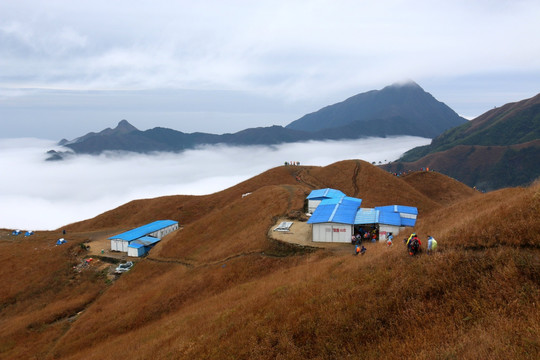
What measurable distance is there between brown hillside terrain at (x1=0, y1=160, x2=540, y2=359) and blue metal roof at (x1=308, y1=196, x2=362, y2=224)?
4.56 meters

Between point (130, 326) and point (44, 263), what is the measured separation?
32686 mm

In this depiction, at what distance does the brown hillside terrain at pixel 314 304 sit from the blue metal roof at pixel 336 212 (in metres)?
4.56

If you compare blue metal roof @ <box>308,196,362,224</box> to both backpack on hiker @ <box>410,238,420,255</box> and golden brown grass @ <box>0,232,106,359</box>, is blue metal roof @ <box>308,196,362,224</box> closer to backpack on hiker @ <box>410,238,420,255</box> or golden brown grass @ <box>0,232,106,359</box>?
backpack on hiker @ <box>410,238,420,255</box>

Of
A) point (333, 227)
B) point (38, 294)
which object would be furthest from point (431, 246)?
point (38, 294)

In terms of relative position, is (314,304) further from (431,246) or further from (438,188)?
(438,188)

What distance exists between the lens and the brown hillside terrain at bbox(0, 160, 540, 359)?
1034 cm

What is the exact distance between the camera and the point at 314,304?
47.6 feet

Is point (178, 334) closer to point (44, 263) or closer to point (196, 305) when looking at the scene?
point (196, 305)

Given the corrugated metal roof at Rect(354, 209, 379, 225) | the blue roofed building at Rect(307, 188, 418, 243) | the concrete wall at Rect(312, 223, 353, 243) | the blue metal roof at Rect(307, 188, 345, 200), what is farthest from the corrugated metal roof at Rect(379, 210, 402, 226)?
the blue metal roof at Rect(307, 188, 345, 200)

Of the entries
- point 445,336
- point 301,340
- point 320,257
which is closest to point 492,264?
point 445,336

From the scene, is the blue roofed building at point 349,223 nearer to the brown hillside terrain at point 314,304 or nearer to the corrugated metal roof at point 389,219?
the corrugated metal roof at point 389,219

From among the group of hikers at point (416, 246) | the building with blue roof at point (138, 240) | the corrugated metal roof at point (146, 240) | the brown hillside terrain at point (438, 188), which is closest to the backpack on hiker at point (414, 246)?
the group of hikers at point (416, 246)

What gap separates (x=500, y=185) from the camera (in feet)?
579

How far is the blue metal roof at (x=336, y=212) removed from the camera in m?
32.6
